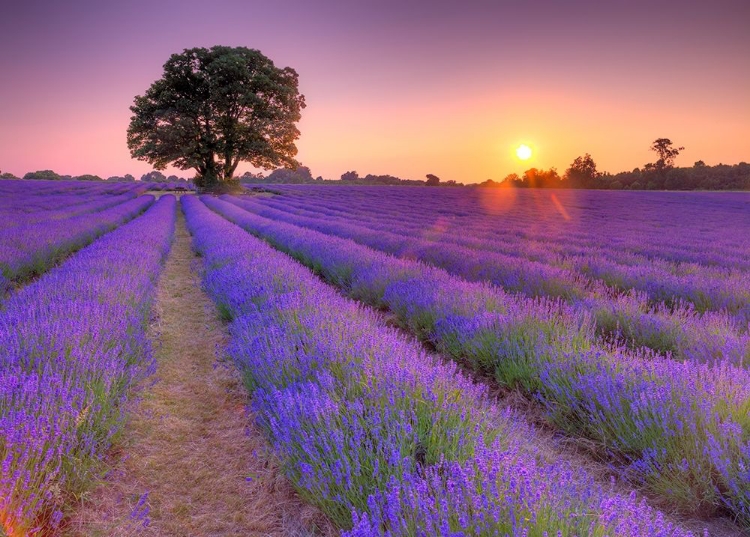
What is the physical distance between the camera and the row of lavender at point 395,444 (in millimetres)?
1163

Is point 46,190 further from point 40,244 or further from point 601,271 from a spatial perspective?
point 601,271

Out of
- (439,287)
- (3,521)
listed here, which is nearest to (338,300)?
(439,287)

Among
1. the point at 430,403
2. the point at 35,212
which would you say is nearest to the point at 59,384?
the point at 430,403

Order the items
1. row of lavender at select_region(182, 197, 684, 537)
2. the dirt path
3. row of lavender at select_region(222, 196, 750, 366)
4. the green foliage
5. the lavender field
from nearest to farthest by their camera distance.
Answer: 1. row of lavender at select_region(182, 197, 684, 537)
2. the lavender field
3. the dirt path
4. row of lavender at select_region(222, 196, 750, 366)
5. the green foliage

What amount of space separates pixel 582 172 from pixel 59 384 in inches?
2666

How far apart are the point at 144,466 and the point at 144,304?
2.38 m

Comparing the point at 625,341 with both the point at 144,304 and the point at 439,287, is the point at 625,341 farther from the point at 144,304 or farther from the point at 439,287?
the point at 144,304

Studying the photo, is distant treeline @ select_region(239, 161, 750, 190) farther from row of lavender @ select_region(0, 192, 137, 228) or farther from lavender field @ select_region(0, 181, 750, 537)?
lavender field @ select_region(0, 181, 750, 537)

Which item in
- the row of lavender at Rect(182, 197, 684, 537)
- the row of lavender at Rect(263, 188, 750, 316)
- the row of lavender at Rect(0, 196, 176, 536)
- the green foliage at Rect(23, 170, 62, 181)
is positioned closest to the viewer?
the row of lavender at Rect(182, 197, 684, 537)

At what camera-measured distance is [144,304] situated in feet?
13.5

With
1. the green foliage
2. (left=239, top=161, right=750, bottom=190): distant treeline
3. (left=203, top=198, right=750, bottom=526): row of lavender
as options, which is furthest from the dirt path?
the green foliage

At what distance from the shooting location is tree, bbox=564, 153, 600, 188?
5639 centimetres

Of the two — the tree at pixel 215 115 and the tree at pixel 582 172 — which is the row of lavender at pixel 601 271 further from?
the tree at pixel 582 172

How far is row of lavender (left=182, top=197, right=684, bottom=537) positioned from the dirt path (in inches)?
6.9
